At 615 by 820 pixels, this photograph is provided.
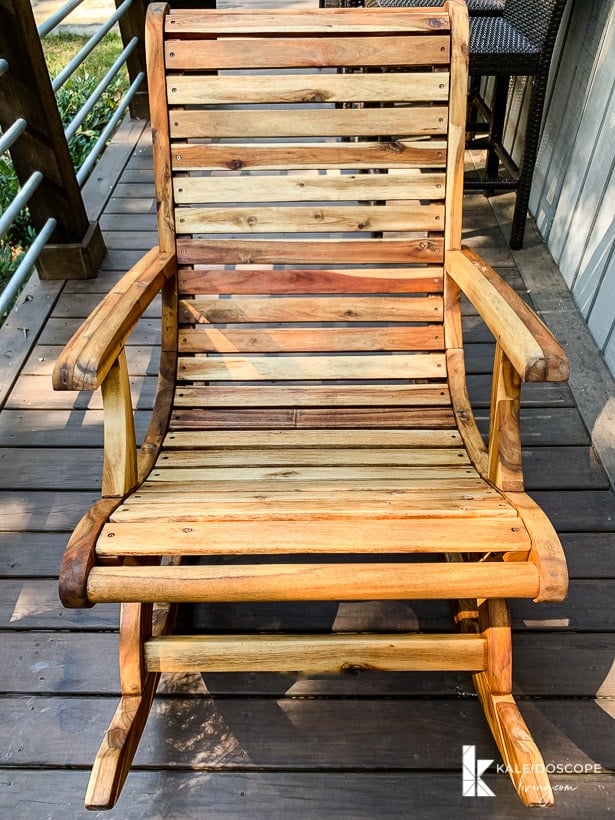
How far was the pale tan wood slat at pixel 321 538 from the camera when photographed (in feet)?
3.24

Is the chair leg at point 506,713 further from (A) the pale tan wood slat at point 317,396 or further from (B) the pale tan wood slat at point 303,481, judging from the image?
(A) the pale tan wood slat at point 317,396

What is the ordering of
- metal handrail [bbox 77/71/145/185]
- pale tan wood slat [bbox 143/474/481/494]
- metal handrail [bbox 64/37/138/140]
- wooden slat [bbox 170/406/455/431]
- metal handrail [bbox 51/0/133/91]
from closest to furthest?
pale tan wood slat [bbox 143/474/481/494]
wooden slat [bbox 170/406/455/431]
metal handrail [bbox 51/0/133/91]
metal handrail [bbox 64/37/138/140]
metal handrail [bbox 77/71/145/185]

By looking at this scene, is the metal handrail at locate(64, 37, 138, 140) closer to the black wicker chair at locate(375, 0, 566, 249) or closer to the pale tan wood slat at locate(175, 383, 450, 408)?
the black wicker chair at locate(375, 0, 566, 249)

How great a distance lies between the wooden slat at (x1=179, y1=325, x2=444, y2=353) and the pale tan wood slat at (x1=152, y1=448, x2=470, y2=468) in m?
0.30

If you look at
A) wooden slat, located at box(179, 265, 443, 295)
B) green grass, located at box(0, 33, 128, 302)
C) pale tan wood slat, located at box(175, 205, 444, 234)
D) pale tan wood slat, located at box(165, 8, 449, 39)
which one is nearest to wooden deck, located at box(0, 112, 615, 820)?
wooden slat, located at box(179, 265, 443, 295)

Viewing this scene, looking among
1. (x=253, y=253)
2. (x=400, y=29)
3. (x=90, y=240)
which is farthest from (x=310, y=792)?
(x=90, y=240)

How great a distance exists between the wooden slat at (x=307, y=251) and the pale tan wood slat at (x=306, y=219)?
1.2 inches

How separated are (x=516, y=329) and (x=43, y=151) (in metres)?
1.82

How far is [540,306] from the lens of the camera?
2.29 meters

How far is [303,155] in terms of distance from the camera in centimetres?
155

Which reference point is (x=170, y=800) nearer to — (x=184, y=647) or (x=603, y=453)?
(x=184, y=647)

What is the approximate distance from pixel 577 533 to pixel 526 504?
620 millimetres

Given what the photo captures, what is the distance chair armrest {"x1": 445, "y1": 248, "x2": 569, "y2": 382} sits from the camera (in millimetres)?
1031

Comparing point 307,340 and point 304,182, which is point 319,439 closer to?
point 307,340
